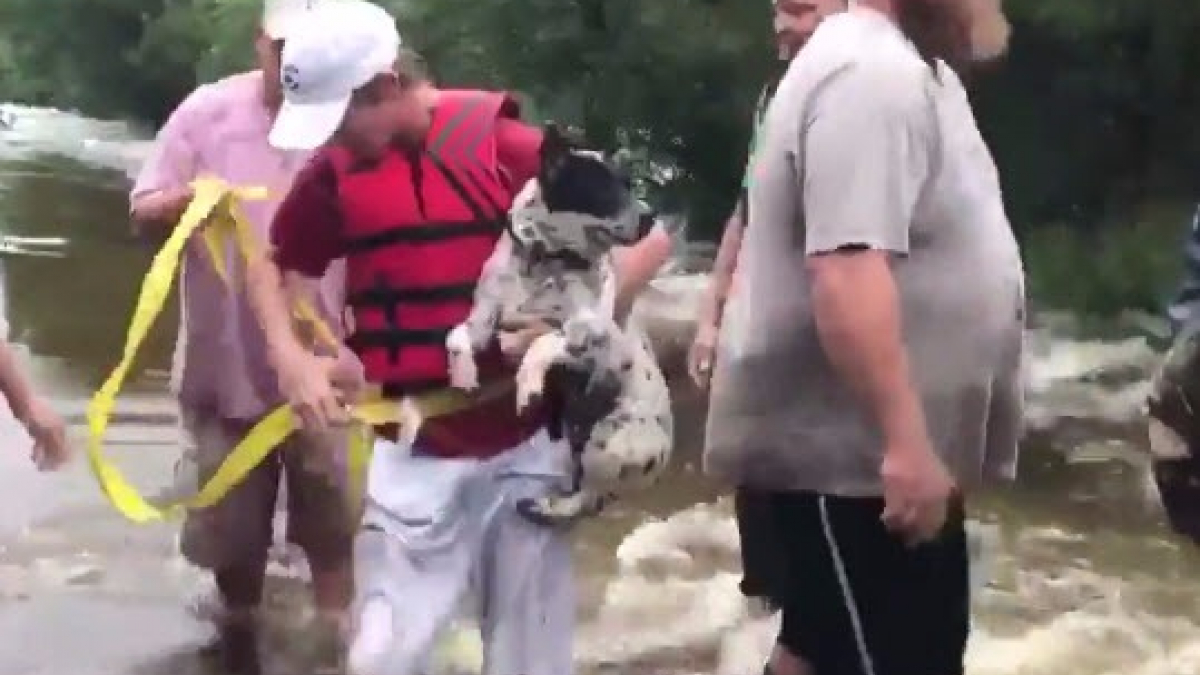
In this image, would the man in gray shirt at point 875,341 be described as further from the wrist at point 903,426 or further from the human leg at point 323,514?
the human leg at point 323,514

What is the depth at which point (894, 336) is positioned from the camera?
134 inches

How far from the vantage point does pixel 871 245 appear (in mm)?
3393

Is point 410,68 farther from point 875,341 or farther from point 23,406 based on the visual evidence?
point 875,341

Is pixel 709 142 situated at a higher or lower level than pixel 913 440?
lower

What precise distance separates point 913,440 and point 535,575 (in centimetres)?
122

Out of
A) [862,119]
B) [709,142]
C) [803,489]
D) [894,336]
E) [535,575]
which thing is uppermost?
[862,119]

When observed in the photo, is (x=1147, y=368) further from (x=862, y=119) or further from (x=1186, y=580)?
(x=862, y=119)

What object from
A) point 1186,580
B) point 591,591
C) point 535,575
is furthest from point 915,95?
point 1186,580

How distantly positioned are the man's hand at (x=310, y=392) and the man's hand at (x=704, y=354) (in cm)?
158

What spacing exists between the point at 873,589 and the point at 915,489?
0.31 metres

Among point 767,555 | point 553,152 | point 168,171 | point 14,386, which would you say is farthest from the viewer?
point 168,171

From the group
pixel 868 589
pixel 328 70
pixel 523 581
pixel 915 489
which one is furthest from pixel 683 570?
pixel 915 489

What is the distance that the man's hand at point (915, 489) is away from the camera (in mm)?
3424

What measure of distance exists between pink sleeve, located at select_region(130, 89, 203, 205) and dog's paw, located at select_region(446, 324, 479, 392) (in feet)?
5.95
